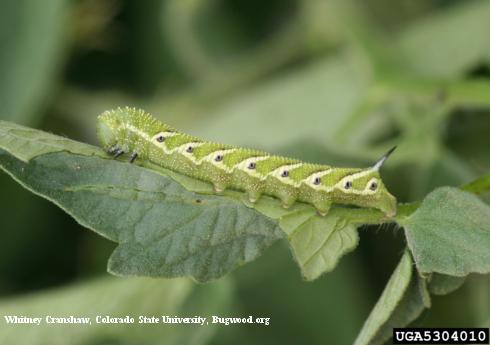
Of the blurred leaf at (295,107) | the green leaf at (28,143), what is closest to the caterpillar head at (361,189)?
the green leaf at (28,143)

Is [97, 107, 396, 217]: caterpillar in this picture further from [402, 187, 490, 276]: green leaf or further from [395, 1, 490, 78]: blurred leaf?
[395, 1, 490, 78]: blurred leaf

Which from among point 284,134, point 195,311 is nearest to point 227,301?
point 195,311

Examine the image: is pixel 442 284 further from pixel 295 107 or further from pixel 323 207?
pixel 295 107

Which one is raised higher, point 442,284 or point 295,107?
point 442,284

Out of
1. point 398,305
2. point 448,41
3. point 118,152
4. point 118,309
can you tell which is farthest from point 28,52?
point 398,305

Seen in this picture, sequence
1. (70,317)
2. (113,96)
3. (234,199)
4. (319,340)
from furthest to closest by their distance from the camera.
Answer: (113,96)
(319,340)
(70,317)
(234,199)

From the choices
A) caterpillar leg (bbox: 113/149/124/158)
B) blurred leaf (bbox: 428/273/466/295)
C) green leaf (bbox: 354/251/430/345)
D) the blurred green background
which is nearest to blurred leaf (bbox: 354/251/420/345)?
green leaf (bbox: 354/251/430/345)

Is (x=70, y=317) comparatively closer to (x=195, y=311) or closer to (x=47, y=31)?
(x=195, y=311)
